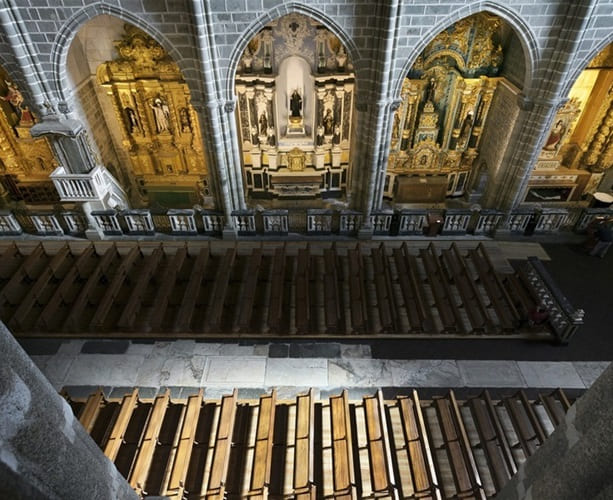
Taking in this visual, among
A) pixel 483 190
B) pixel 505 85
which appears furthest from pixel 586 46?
pixel 483 190

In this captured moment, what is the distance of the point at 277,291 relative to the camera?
8336 mm

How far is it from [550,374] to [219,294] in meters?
6.54

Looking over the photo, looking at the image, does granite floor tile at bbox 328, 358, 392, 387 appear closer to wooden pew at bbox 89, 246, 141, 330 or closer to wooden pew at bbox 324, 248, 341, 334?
wooden pew at bbox 324, 248, 341, 334

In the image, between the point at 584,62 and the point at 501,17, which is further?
the point at 584,62

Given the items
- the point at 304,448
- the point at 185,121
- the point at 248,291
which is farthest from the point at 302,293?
the point at 185,121

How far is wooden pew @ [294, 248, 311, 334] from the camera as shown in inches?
307

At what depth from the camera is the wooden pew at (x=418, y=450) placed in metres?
5.19

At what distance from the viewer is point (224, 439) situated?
5.61 m

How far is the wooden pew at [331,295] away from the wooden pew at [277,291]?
93cm

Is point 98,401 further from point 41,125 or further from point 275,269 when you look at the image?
point 41,125

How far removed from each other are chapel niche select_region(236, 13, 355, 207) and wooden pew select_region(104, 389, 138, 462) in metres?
7.49

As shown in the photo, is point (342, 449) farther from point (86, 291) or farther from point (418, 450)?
point (86, 291)

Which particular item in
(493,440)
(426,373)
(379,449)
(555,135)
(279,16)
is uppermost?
(279,16)

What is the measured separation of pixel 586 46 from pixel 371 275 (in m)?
6.49
